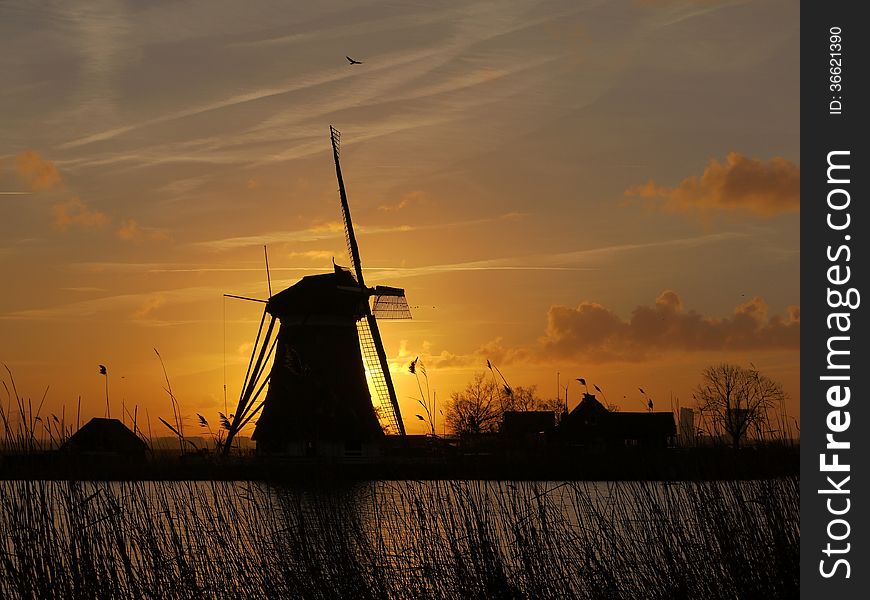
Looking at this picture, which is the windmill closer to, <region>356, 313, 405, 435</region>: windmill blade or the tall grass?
<region>356, 313, 405, 435</region>: windmill blade

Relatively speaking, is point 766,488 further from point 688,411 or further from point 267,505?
point 267,505

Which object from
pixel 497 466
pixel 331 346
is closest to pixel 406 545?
pixel 497 466

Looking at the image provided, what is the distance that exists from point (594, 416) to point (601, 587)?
1.19 m

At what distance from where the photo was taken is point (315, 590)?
6.75 metres

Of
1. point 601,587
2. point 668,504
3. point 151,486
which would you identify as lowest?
point 601,587

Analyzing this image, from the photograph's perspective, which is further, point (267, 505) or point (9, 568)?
point (267, 505)

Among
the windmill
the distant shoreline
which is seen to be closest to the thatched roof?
the windmill

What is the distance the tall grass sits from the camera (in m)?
6.34

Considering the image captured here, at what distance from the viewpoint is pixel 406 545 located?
23.8 feet

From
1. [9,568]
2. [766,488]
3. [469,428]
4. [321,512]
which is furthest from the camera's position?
[469,428]

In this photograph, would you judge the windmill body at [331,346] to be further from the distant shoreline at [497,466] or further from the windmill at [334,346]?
the distant shoreline at [497,466]

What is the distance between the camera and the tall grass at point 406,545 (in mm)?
6336

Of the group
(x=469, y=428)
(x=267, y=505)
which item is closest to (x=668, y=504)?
(x=469, y=428)

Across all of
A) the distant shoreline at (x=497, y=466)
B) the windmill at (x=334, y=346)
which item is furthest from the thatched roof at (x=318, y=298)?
the distant shoreline at (x=497, y=466)
